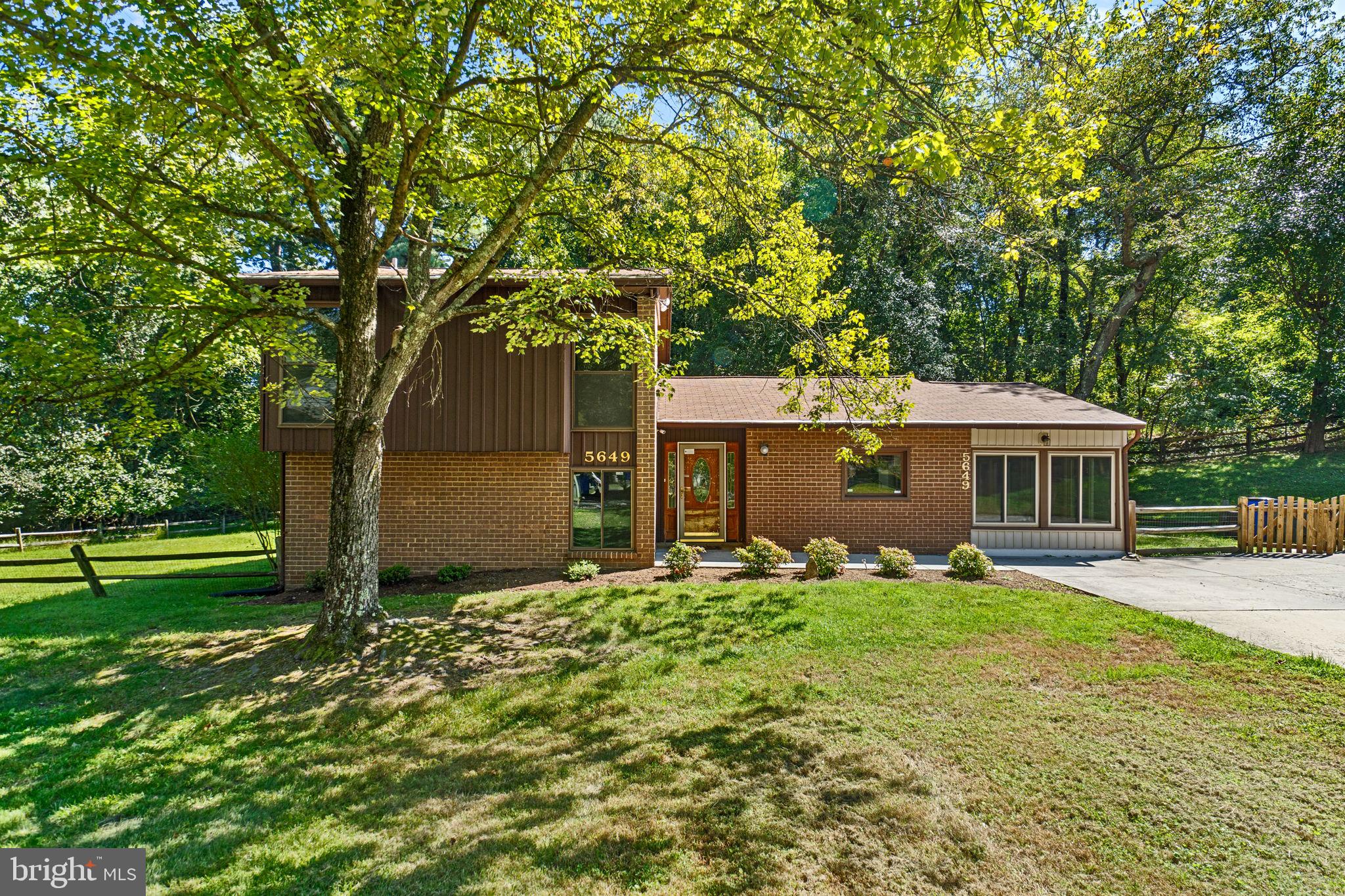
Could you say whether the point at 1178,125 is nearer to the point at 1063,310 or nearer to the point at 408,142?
the point at 1063,310

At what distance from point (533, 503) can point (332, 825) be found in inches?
301

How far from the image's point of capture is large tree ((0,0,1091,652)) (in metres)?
4.88

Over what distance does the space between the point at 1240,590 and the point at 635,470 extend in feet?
30.8

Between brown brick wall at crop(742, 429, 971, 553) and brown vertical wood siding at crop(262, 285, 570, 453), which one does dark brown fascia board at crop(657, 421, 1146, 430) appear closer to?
brown brick wall at crop(742, 429, 971, 553)

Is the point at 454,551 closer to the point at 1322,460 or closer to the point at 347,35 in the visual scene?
the point at 347,35

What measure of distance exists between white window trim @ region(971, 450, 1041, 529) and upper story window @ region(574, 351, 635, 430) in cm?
781

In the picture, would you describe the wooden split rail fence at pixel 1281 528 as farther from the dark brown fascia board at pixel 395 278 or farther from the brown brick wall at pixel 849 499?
the dark brown fascia board at pixel 395 278

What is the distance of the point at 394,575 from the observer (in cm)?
1033

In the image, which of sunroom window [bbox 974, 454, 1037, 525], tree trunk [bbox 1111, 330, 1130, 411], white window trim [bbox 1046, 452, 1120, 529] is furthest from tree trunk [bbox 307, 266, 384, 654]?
tree trunk [bbox 1111, 330, 1130, 411]

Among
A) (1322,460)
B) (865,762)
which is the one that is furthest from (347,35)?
(1322,460)

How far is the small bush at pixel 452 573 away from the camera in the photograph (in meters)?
10.3

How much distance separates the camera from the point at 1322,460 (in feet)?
78.0

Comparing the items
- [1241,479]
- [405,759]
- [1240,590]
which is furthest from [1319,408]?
[405,759]

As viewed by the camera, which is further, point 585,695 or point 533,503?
point 533,503
